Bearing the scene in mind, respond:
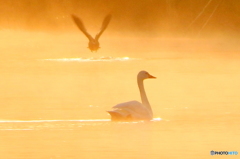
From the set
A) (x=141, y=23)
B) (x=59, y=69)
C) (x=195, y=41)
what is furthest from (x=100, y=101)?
(x=141, y=23)

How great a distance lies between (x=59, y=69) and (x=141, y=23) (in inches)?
1083

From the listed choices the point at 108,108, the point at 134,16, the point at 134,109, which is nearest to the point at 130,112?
the point at 134,109

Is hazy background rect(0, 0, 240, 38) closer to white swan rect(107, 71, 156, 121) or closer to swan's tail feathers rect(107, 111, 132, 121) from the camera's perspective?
white swan rect(107, 71, 156, 121)

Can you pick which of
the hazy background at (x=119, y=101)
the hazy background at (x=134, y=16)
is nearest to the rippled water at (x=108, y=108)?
the hazy background at (x=119, y=101)

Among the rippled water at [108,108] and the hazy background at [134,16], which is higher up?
the hazy background at [134,16]

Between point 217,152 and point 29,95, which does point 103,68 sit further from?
point 217,152

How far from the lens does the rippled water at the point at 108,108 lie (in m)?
9.93

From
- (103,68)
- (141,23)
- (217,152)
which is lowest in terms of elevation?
(217,152)

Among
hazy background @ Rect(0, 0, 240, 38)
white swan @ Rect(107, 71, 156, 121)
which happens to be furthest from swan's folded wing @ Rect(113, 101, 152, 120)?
hazy background @ Rect(0, 0, 240, 38)

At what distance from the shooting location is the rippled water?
9930 mm

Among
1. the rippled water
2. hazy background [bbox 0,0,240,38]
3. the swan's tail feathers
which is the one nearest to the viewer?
the rippled water

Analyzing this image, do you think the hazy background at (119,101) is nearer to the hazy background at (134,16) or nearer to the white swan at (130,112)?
the white swan at (130,112)

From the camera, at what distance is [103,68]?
22531 millimetres

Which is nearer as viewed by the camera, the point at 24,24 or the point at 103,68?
the point at 103,68
